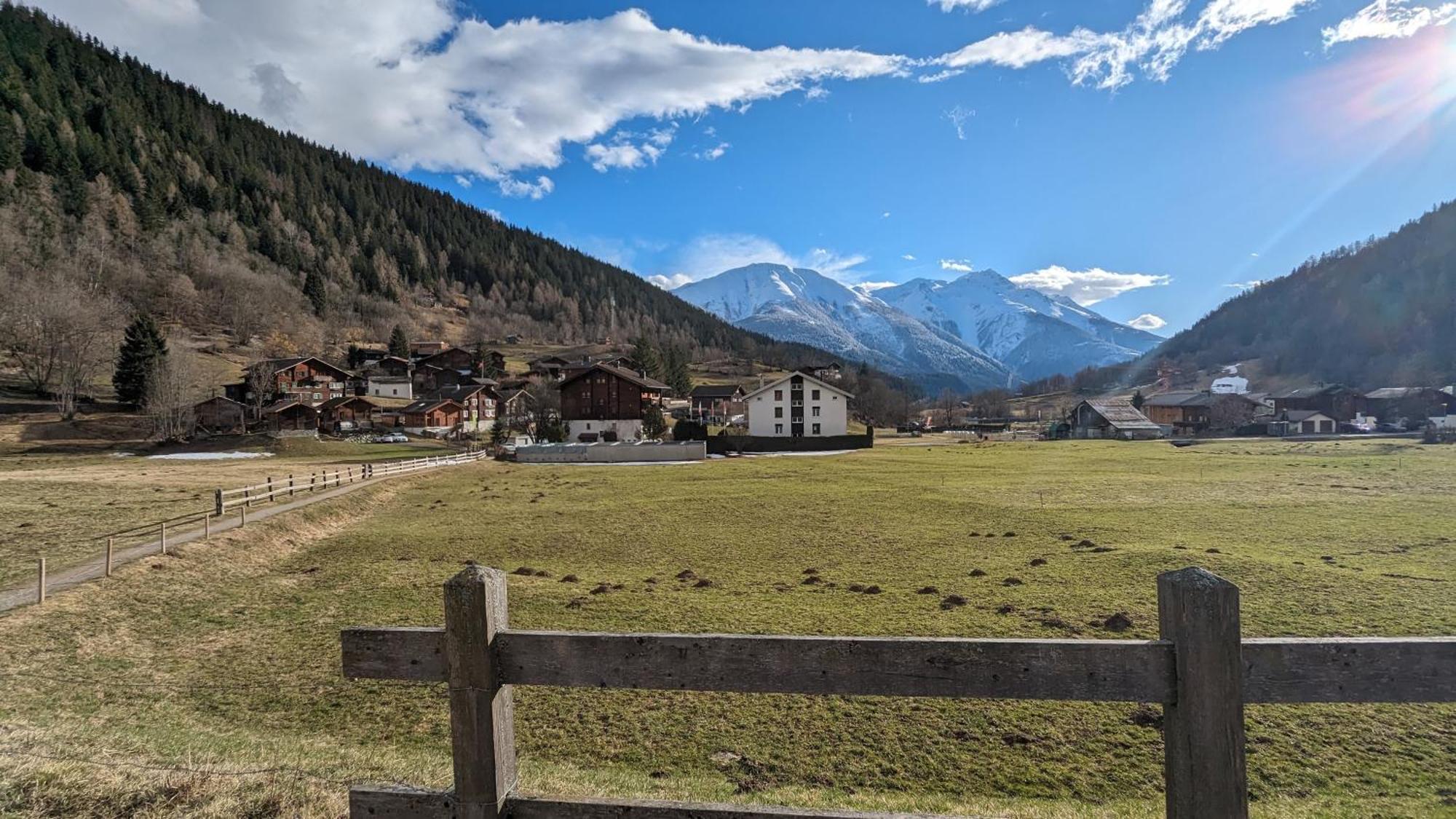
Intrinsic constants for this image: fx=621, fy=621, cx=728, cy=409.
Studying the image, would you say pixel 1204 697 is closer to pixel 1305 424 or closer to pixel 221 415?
pixel 221 415

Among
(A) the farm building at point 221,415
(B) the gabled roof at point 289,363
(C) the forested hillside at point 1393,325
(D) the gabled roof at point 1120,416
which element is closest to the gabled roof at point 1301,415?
(D) the gabled roof at point 1120,416

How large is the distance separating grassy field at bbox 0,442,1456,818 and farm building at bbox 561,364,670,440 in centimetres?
5208

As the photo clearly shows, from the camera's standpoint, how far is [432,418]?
9769 cm

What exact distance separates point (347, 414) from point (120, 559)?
90.8m

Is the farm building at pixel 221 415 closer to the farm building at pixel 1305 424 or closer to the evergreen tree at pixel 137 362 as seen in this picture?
the evergreen tree at pixel 137 362

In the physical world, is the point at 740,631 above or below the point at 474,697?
below

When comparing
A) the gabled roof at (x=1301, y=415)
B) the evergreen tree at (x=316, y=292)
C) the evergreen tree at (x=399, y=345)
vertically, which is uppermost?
the evergreen tree at (x=316, y=292)

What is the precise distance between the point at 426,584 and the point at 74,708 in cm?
740

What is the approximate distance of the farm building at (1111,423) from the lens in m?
102

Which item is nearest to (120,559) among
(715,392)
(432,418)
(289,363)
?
(432,418)

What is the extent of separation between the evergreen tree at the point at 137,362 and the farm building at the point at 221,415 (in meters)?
6.27

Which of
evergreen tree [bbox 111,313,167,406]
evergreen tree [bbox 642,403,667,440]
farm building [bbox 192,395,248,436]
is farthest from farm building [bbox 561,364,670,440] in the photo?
evergreen tree [bbox 111,313,167,406]

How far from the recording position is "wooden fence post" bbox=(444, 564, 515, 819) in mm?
3217

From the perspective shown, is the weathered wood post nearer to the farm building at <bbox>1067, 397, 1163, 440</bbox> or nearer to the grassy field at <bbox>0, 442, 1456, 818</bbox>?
the grassy field at <bbox>0, 442, 1456, 818</bbox>
